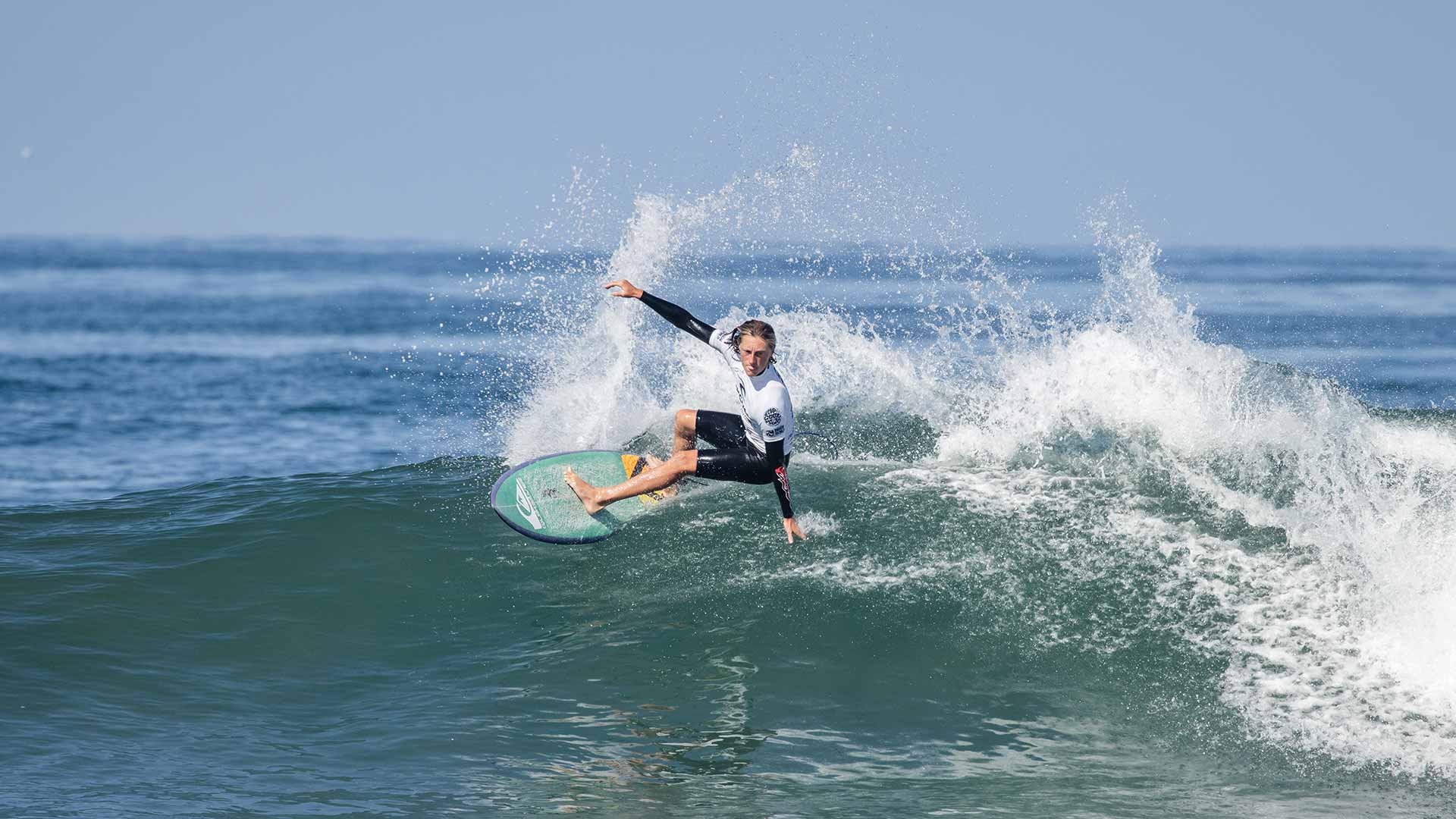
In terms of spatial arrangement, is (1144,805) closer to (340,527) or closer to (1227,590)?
(1227,590)

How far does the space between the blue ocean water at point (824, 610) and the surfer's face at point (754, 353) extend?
1.60 metres

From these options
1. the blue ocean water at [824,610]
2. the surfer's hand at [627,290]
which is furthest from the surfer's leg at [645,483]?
the surfer's hand at [627,290]

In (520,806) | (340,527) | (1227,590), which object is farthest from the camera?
(340,527)

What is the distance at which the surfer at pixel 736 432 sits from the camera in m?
9.16

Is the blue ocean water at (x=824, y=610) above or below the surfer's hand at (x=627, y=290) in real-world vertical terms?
below

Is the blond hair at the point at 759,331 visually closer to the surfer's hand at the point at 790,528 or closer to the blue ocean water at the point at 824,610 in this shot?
the surfer's hand at the point at 790,528

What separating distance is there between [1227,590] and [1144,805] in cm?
287

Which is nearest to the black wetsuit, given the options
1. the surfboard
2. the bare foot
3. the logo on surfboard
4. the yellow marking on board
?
the yellow marking on board

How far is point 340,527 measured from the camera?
11.0m

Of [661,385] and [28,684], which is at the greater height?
[661,385]

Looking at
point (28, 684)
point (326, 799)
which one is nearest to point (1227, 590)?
point (326, 799)

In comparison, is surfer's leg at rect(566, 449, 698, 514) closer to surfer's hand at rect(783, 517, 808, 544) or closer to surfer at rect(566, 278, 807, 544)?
surfer at rect(566, 278, 807, 544)

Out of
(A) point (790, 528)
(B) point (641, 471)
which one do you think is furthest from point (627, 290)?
(A) point (790, 528)

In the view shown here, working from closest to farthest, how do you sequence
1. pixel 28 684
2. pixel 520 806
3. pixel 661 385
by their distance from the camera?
pixel 520 806, pixel 28 684, pixel 661 385
